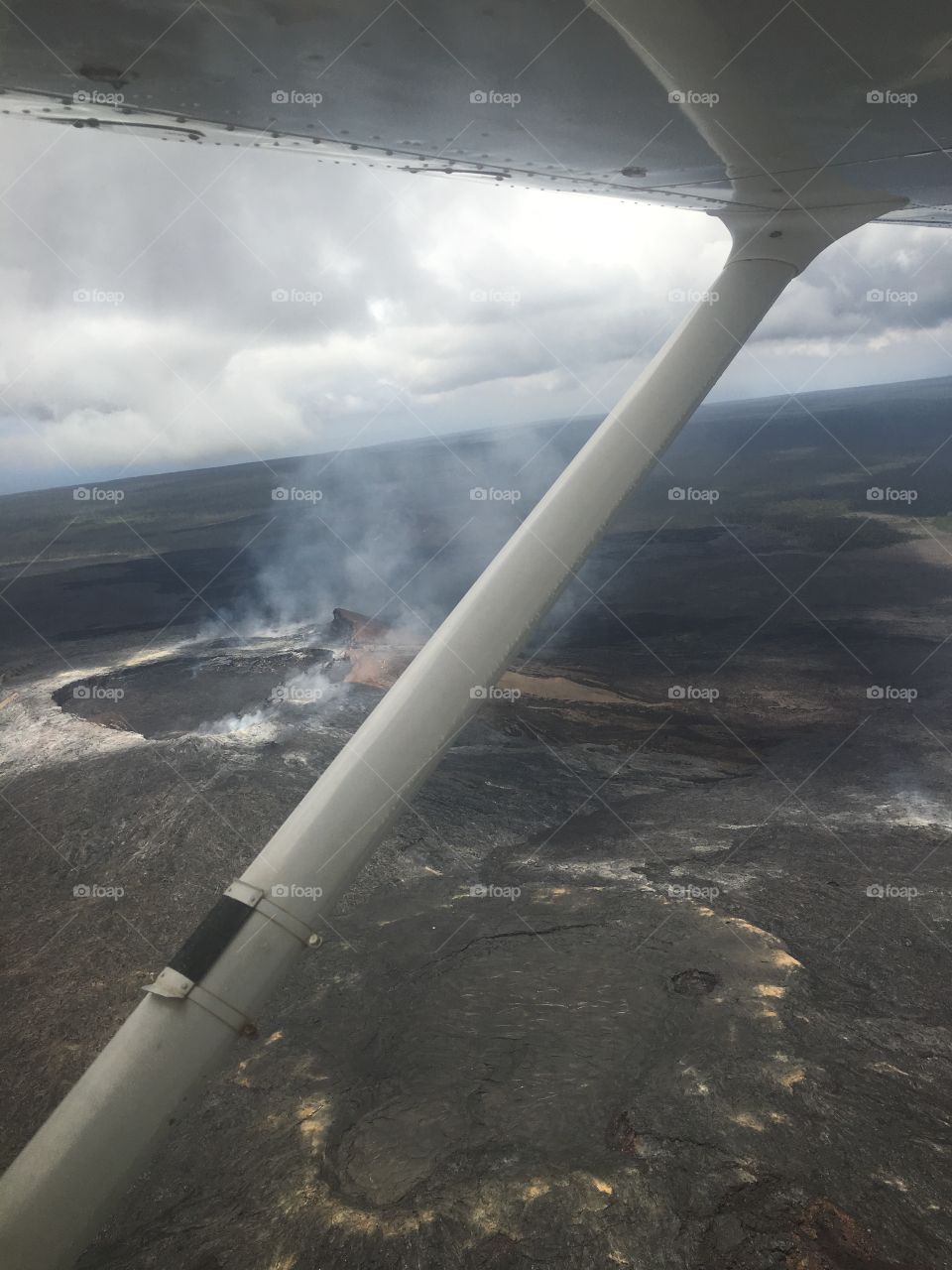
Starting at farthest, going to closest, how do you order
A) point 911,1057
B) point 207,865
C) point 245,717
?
point 245,717
point 207,865
point 911,1057

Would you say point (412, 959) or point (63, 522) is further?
point (63, 522)

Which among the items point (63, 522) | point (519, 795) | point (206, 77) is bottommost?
point (63, 522)

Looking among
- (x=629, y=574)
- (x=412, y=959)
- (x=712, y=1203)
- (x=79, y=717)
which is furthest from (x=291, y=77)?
(x=629, y=574)

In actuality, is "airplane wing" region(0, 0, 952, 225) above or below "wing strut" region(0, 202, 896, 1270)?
above

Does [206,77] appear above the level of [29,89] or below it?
above

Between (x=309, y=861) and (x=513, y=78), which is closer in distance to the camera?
(x=309, y=861)

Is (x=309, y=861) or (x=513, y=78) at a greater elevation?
(x=513, y=78)

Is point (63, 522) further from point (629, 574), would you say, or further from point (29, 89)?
point (29, 89)

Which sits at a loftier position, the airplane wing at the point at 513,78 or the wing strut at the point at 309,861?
the airplane wing at the point at 513,78
